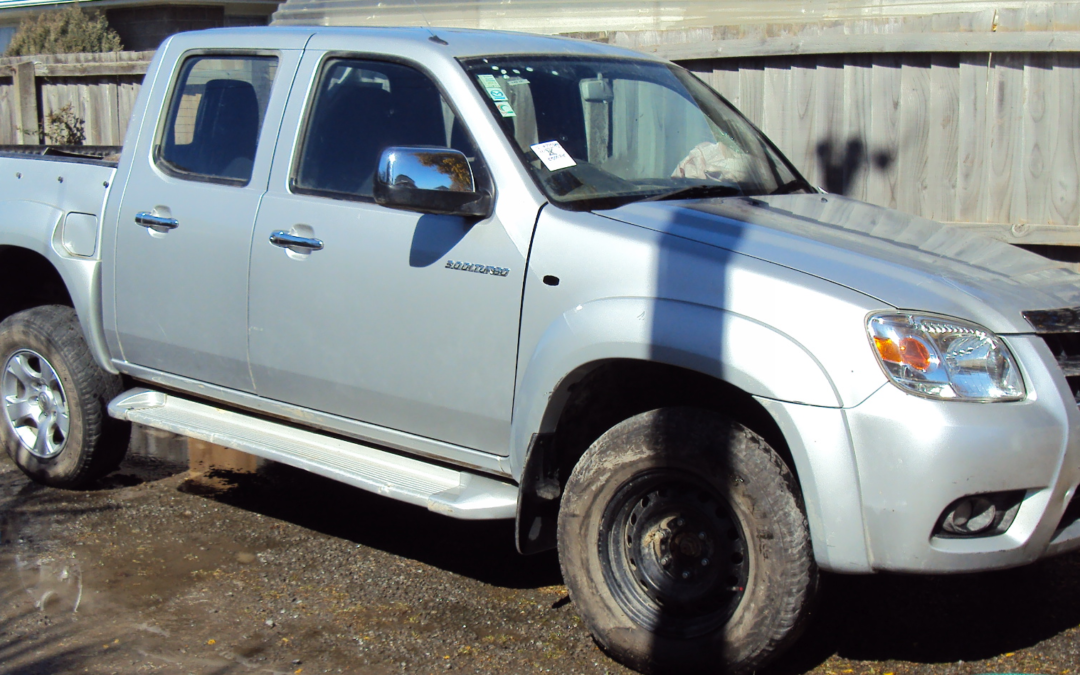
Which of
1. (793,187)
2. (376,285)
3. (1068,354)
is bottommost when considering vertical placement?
(1068,354)

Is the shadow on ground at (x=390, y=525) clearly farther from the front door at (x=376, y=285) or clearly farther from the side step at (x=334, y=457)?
the front door at (x=376, y=285)

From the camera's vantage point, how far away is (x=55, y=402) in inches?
211

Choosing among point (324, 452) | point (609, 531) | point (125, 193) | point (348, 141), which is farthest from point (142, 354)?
point (609, 531)

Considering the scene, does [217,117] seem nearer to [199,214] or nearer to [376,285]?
[199,214]

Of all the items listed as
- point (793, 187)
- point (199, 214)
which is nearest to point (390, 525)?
point (199, 214)

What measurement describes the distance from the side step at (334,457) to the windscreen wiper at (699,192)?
1.16 metres

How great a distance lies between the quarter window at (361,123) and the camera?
13.5 feet

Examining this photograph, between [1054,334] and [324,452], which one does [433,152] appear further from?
[1054,334]

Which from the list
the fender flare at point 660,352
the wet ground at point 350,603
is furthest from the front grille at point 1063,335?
the wet ground at point 350,603

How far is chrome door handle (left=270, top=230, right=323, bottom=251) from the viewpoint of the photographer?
164 inches

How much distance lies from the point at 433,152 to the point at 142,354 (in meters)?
1.98

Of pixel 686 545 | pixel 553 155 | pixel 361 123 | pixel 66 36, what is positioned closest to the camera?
pixel 686 545

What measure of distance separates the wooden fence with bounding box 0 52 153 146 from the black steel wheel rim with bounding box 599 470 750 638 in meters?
8.62

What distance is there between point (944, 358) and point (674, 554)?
1028mm
